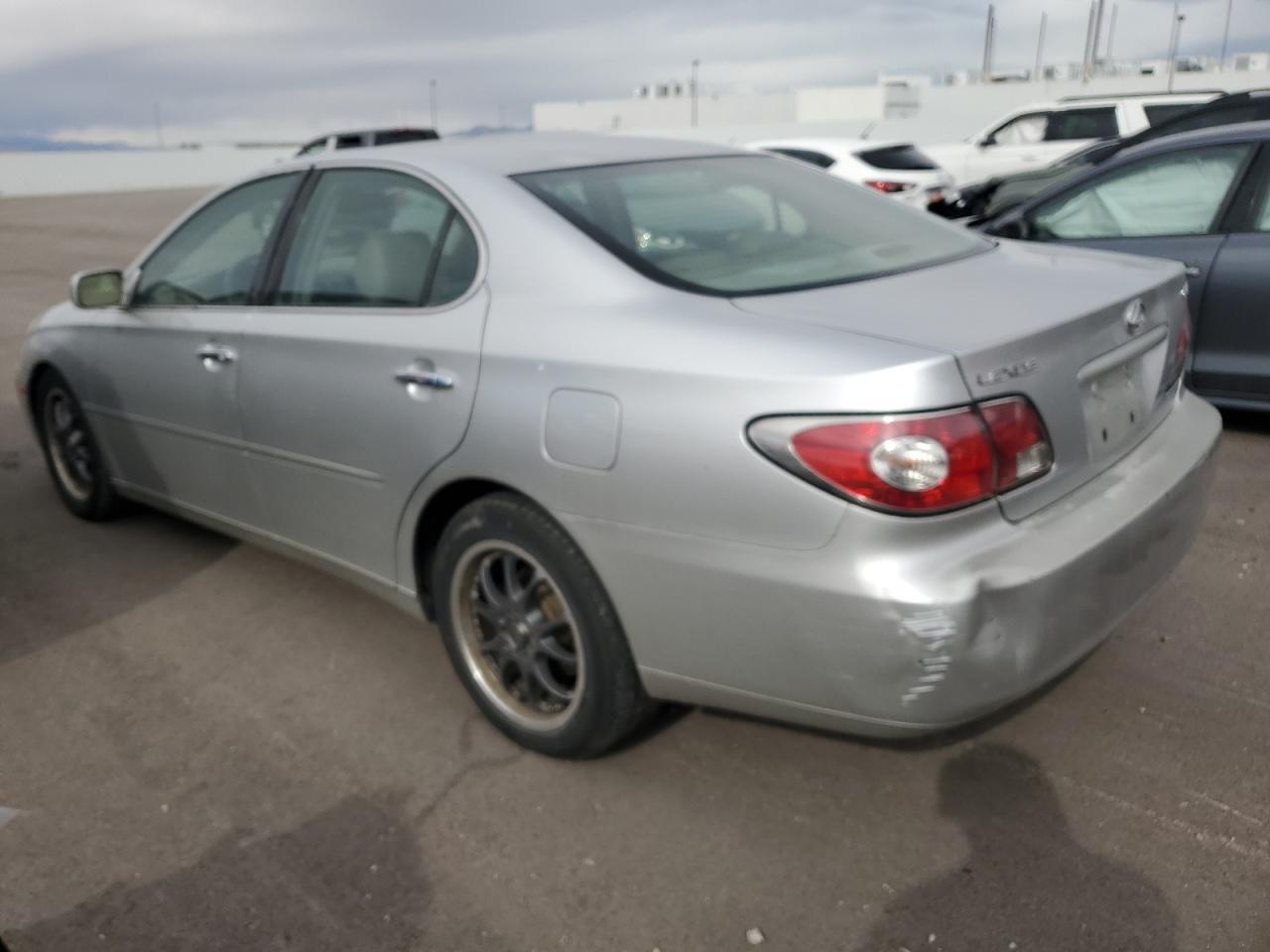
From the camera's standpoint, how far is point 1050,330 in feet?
8.48

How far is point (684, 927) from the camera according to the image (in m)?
2.51

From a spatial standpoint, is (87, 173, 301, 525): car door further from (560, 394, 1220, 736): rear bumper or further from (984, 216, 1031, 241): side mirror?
(984, 216, 1031, 241): side mirror

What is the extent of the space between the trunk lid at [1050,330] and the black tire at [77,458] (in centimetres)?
328

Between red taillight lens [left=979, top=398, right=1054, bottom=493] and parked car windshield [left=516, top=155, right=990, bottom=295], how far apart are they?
67 cm

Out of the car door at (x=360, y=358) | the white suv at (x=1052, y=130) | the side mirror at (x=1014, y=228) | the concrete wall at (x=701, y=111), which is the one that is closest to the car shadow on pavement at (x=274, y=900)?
the car door at (x=360, y=358)

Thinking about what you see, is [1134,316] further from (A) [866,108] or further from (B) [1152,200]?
(A) [866,108]

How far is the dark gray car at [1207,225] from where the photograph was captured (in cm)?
544

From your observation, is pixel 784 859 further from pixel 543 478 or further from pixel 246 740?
pixel 246 740

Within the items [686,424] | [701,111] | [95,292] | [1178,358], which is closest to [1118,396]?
[1178,358]

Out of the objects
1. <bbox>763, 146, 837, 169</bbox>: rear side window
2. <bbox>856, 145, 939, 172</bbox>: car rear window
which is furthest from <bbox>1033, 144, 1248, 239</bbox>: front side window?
→ <bbox>763, 146, 837, 169</bbox>: rear side window

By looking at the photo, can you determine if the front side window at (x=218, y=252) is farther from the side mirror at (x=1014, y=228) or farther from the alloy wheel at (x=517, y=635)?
the side mirror at (x=1014, y=228)

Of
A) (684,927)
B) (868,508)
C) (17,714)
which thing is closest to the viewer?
(868,508)

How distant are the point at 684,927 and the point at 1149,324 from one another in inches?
72.6

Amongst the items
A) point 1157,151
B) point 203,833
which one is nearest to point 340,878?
point 203,833
